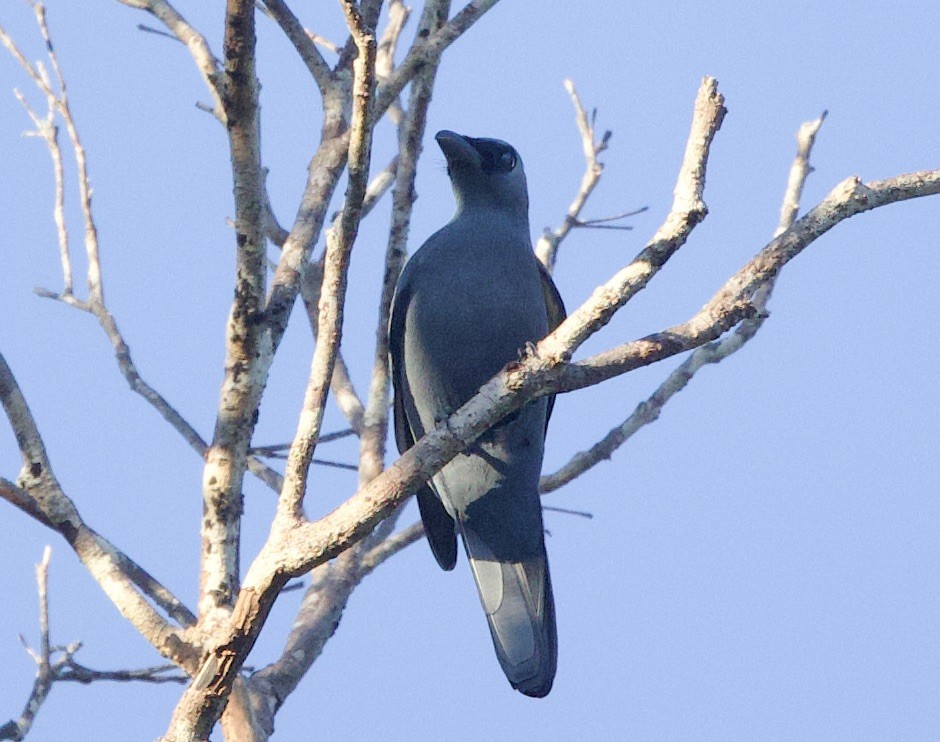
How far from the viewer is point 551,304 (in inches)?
207

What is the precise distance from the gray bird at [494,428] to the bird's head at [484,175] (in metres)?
0.36

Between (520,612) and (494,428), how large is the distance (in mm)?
710

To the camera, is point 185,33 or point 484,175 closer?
point 185,33

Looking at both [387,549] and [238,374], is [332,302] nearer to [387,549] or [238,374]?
[238,374]

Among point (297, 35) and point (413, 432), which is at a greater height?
point (297, 35)

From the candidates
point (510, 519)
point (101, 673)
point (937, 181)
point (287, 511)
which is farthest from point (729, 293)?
point (101, 673)

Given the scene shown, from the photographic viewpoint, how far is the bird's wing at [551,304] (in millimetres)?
5219

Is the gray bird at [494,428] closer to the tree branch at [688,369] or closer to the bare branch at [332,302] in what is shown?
the tree branch at [688,369]

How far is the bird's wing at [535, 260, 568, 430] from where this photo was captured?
17.1 feet

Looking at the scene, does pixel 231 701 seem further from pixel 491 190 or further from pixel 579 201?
pixel 579 201

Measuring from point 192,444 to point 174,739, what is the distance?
170 cm

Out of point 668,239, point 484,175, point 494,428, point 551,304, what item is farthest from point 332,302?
point 484,175

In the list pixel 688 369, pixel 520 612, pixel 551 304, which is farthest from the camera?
pixel 551 304

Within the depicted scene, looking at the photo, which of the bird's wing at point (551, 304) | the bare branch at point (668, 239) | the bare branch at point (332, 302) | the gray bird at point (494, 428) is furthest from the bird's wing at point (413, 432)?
the bare branch at point (668, 239)
